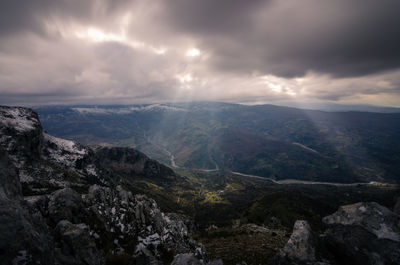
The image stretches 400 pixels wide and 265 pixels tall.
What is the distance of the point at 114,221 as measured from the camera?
2608 cm

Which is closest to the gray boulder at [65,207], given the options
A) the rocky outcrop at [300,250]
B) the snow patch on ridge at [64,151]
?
the rocky outcrop at [300,250]

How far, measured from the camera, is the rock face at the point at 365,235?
1426 centimetres

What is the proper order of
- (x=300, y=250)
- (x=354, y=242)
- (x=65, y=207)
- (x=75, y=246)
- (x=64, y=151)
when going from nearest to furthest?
(x=75, y=246) < (x=300, y=250) < (x=354, y=242) < (x=65, y=207) < (x=64, y=151)

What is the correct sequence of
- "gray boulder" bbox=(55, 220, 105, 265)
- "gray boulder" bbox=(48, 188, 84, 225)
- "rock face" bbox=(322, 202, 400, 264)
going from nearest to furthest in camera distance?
"gray boulder" bbox=(55, 220, 105, 265)
"rock face" bbox=(322, 202, 400, 264)
"gray boulder" bbox=(48, 188, 84, 225)

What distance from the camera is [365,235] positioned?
15477 mm

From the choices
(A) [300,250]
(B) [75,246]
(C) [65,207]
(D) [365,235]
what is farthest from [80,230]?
(D) [365,235]

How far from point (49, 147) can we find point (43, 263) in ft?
501

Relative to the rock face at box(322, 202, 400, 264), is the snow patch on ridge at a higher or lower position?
lower

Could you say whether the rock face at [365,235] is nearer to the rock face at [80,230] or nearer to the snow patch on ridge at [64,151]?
the rock face at [80,230]

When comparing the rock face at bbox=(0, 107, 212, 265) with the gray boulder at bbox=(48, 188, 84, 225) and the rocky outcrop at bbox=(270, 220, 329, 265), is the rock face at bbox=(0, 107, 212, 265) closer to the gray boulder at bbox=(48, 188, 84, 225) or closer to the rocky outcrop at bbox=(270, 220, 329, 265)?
the gray boulder at bbox=(48, 188, 84, 225)

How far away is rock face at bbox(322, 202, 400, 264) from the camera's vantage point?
14.3 m

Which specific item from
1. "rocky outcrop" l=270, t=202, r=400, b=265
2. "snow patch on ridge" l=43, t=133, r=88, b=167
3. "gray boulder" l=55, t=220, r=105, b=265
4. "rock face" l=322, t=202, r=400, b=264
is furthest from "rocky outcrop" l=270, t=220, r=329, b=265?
"snow patch on ridge" l=43, t=133, r=88, b=167

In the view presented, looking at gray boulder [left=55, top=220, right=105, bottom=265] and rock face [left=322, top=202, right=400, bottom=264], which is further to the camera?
rock face [left=322, top=202, right=400, bottom=264]

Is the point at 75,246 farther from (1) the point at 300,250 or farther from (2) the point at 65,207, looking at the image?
(1) the point at 300,250
